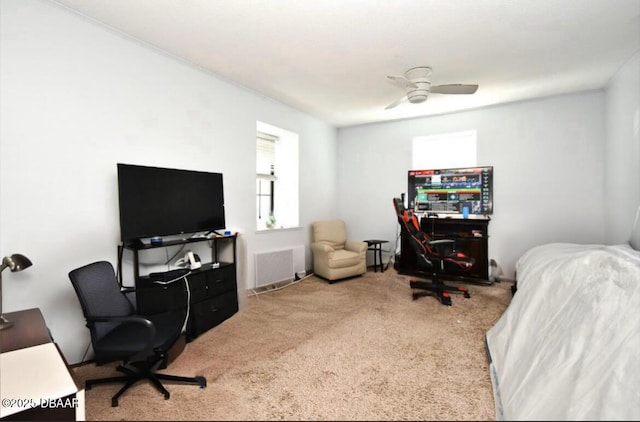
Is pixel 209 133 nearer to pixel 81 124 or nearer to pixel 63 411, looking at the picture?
pixel 81 124

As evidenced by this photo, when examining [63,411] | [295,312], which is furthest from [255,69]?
[63,411]

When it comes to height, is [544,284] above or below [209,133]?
below

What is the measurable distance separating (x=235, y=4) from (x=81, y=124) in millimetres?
1470

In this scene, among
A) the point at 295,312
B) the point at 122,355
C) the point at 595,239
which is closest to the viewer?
the point at 122,355

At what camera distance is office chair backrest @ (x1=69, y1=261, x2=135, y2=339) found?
5.59 feet

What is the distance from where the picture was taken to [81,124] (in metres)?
2.26

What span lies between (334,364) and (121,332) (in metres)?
1.34

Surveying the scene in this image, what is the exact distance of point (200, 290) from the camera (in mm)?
2660

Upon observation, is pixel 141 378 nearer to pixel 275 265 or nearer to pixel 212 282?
pixel 212 282

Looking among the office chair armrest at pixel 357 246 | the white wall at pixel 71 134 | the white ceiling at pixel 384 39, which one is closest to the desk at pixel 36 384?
the white wall at pixel 71 134

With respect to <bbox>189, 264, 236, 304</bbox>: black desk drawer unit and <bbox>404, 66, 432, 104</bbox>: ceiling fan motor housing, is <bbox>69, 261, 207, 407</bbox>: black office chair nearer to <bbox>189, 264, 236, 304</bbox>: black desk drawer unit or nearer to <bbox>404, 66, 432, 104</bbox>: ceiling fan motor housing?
<bbox>189, 264, 236, 304</bbox>: black desk drawer unit

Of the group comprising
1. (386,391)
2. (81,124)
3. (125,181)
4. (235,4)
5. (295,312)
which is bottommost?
(295,312)

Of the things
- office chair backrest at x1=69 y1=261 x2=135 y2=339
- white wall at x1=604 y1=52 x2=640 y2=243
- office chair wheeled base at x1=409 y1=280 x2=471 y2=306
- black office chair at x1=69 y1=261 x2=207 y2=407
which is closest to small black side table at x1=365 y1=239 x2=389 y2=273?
office chair wheeled base at x1=409 y1=280 x2=471 y2=306

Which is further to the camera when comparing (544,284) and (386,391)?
(544,284)
